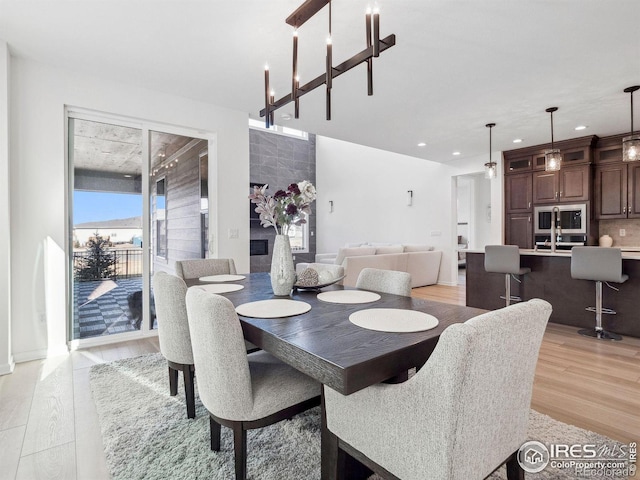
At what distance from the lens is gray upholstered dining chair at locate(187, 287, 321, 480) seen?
125 cm

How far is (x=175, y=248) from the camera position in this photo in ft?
13.3

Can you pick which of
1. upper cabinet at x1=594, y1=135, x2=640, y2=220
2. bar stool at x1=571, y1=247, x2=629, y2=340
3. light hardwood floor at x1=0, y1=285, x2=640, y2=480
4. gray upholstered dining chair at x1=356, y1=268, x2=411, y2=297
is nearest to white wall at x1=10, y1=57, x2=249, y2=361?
light hardwood floor at x1=0, y1=285, x2=640, y2=480

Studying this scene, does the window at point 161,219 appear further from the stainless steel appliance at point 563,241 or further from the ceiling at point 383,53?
the stainless steel appliance at point 563,241

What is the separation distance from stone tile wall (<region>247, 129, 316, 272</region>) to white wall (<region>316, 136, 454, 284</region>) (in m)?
0.26

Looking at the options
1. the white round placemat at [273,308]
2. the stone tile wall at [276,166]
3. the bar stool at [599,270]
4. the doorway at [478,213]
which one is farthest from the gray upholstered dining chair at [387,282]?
the doorway at [478,213]

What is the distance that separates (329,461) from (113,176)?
334 cm

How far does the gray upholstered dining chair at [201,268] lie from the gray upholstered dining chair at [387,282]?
4.31 ft

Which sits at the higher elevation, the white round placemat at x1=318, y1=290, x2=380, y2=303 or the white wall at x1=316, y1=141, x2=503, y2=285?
the white wall at x1=316, y1=141, x2=503, y2=285

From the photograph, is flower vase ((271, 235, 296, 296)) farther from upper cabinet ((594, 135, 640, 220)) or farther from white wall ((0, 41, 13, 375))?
upper cabinet ((594, 135, 640, 220))

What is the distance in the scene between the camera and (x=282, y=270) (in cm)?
192

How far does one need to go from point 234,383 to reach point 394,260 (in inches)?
196

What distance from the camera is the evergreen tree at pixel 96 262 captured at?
10.5 feet

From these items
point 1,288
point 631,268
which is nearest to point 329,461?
point 1,288

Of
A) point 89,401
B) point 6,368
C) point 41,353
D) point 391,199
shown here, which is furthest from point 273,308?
point 391,199
